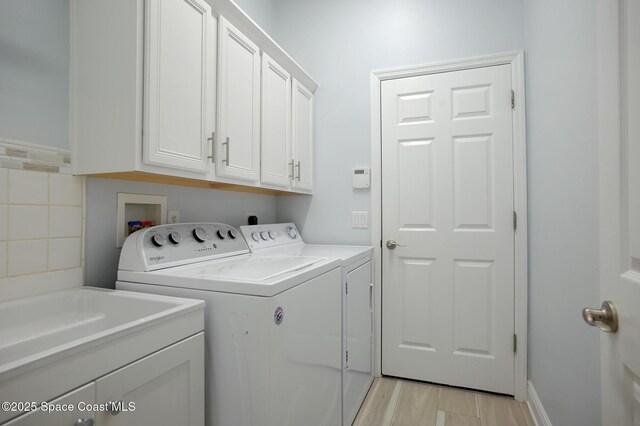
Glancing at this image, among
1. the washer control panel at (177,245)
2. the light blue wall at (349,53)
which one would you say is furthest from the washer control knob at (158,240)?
the light blue wall at (349,53)

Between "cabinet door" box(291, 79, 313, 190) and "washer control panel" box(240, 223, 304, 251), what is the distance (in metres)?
0.32

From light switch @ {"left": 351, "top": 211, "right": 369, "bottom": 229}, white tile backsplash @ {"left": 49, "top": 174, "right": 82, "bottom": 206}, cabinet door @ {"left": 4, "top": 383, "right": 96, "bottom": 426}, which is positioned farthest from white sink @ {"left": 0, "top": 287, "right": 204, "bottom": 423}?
light switch @ {"left": 351, "top": 211, "right": 369, "bottom": 229}

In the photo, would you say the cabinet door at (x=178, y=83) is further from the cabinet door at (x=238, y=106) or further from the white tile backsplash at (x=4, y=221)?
the white tile backsplash at (x=4, y=221)

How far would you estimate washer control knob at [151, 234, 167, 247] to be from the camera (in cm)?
131

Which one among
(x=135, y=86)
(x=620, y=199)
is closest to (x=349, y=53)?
(x=135, y=86)

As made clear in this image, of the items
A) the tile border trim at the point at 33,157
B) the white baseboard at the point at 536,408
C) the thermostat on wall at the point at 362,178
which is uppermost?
the thermostat on wall at the point at 362,178

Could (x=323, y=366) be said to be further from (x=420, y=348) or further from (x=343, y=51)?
(x=343, y=51)

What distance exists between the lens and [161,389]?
2.97ft

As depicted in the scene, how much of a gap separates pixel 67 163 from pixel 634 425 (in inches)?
70.4

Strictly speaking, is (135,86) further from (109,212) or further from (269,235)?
(269,235)

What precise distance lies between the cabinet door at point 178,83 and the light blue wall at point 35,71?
374mm

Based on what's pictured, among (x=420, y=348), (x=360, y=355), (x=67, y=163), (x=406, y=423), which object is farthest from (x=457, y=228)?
(x=67, y=163)

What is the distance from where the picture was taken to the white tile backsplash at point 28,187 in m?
1.07

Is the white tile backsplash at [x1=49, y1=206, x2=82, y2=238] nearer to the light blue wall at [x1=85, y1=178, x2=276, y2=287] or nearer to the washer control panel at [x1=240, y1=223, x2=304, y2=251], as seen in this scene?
the light blue wall at [x1=85, y1=178, x2=276, y2=287]
